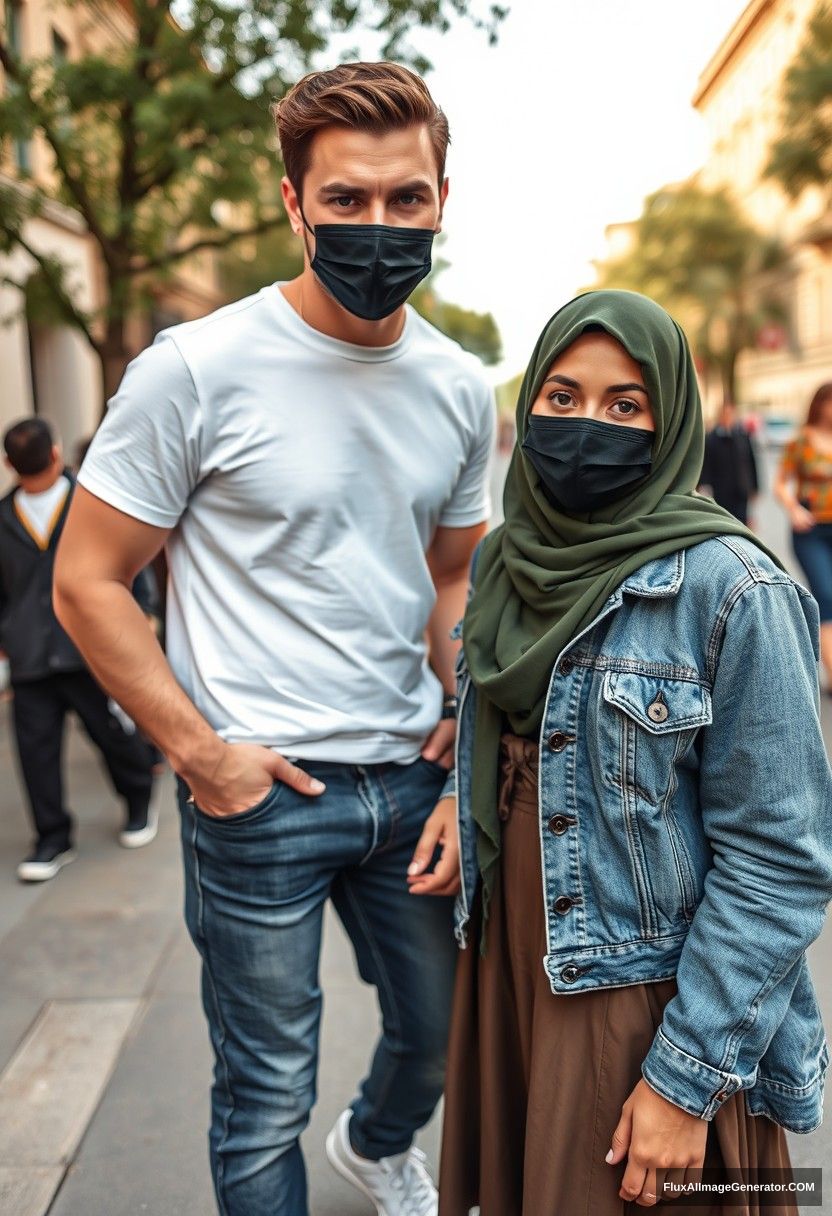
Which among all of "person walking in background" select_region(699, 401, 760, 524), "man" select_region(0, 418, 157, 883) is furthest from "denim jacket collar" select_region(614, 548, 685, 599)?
"person walking in background" select_region(699, 401, 760, 524)

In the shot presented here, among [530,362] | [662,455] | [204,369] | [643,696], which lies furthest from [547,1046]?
[204,369]

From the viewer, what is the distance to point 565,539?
178 centimetres

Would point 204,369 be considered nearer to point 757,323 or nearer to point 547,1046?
point 547,1046

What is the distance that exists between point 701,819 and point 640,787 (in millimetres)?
134

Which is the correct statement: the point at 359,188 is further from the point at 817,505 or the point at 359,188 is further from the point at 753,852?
the point at 817,505

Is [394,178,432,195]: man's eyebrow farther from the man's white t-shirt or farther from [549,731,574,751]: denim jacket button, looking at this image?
[549,731,574,751]: denim jacket button

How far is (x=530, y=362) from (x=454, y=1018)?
3.96 ft

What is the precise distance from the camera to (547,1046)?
1749 millimetres

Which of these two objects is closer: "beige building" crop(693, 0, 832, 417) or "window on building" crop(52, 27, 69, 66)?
"window on building" crop(52, 27, 69, 66)

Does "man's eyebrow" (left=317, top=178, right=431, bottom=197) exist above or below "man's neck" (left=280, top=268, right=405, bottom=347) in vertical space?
above

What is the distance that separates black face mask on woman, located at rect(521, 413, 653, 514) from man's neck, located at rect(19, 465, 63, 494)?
3.96 meters

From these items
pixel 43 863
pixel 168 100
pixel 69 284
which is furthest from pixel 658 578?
pixel 69 284

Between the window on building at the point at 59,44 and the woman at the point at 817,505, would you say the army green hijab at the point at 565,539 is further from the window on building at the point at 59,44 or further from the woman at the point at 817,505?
the window on building at the point at 59,44

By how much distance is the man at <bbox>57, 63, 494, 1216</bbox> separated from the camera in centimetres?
193
